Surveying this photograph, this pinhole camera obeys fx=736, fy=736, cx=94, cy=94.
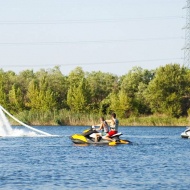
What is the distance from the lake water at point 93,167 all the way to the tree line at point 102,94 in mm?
66265

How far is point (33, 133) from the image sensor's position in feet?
218

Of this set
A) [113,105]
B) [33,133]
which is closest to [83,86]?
[113,105]

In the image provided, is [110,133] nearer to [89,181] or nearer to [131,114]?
[89,181]

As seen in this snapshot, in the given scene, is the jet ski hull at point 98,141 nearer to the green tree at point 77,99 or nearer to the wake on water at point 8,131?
the wake on water at point 8,131

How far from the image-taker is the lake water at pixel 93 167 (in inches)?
1136

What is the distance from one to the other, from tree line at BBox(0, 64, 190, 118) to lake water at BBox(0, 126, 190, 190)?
2609 inches

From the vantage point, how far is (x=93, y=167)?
35.0 meters

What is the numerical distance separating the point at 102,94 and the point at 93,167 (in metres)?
105

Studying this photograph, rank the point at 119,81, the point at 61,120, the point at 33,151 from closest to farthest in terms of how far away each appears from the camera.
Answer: the point at 33,151
the point at 61,120
the point at 119,81

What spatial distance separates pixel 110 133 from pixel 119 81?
98156mm

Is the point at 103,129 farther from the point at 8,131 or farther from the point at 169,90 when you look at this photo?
the point at 169,90

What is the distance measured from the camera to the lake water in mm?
28864

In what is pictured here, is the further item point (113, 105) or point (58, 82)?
point (58, 82)

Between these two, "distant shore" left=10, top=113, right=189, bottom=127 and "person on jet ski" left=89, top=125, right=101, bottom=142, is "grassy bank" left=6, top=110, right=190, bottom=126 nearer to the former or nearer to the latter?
"distant shore" left=10, top=113, right=189, bottom=127
